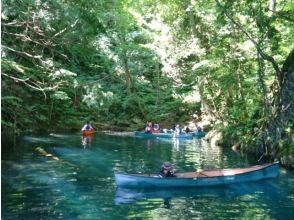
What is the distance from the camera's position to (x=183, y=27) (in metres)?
36.8

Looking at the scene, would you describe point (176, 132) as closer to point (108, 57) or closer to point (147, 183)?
point (108, 57)

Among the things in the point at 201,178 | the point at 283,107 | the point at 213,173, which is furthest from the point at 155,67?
the point at 201,178

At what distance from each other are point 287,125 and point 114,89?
24297 millimetres

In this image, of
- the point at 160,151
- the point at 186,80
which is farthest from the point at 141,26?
the point at 160,151

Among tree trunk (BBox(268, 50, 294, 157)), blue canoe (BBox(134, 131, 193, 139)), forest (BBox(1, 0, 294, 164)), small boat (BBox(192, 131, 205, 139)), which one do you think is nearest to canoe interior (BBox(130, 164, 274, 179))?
forest (BBox(1, 0, 294, 164))

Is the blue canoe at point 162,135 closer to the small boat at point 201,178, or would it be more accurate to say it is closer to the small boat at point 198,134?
the small boat at point 198,134

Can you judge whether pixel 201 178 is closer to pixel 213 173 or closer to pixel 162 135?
pixel 213 173

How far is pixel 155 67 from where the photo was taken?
4478 cm

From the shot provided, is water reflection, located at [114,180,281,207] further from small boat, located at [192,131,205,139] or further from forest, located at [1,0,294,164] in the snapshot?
small boat, located at [192,131,205,139]

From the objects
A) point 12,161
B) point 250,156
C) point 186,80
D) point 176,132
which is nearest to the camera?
point 12,161

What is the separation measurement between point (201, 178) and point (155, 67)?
30.0 m

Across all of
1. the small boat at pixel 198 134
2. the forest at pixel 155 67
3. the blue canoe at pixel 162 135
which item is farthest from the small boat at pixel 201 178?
the small boat at pixel 198 134

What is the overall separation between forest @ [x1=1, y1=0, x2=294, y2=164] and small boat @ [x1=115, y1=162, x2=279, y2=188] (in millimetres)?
3825

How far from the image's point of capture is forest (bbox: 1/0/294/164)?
18.5 m
